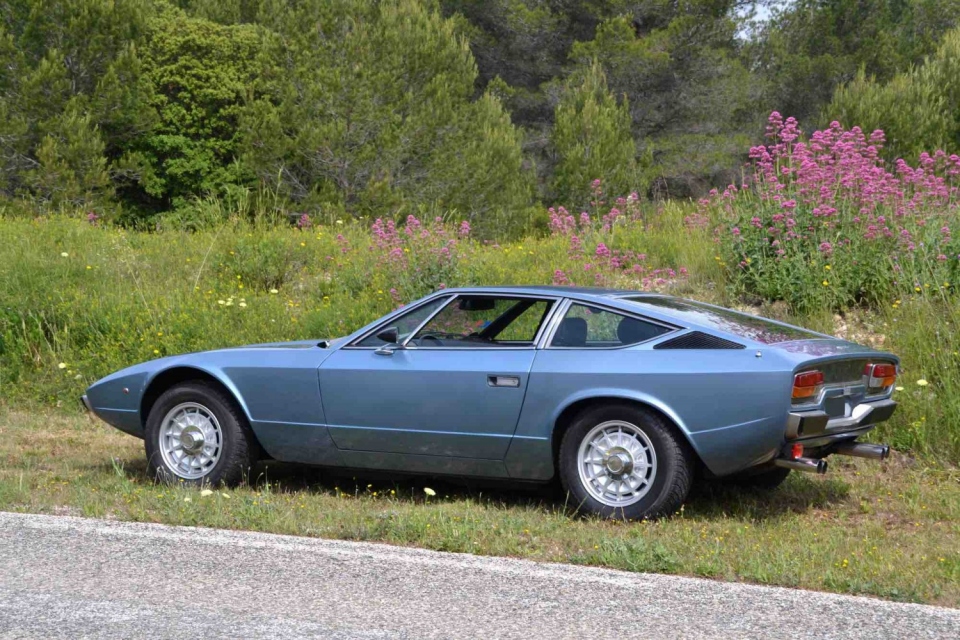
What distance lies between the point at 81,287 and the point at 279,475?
5478 mm

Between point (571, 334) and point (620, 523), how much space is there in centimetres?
112

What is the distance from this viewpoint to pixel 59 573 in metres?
4.93

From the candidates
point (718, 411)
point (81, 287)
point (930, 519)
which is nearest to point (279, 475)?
point (718, 411)

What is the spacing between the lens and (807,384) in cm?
568

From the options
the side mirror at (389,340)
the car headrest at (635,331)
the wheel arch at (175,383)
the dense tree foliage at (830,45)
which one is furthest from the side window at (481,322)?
the dense tree foliage at (830,45)

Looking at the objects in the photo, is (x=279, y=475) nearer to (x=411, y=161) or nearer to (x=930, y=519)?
(x=930, y=519)

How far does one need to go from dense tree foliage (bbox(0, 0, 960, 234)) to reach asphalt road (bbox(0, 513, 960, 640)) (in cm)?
1435

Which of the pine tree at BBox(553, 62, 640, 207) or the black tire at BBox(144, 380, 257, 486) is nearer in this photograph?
the black tire at BBox(144, 380, 257, 486)

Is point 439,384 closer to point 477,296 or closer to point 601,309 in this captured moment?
point 477,296

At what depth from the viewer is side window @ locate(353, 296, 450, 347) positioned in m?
6.72

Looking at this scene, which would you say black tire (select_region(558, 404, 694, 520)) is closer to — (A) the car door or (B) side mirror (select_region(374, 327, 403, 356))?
(A) the car door

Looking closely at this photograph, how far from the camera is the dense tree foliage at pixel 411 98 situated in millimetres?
25781

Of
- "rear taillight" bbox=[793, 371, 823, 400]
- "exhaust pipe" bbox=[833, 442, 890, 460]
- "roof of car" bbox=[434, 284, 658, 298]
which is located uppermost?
"roof of car" bbox=[434, 284, 658, 298]

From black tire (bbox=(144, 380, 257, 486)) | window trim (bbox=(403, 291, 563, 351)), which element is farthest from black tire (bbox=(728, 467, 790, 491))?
black tire (bbox=(144, 380, 257, 486))
